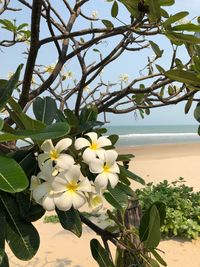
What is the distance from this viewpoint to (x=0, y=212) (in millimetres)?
555

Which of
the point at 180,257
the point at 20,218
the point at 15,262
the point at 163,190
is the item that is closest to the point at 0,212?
the point at 20,218

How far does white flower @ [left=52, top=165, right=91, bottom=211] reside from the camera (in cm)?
53

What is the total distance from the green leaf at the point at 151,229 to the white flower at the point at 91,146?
132 mm

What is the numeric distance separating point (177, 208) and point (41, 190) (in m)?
3.25

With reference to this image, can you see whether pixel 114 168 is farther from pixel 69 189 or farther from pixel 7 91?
pixel 7 91

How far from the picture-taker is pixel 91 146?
59cm

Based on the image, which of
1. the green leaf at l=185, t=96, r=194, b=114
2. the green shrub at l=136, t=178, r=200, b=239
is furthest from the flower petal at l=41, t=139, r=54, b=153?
the green shrub at l=136, t=178, r=200, b=239

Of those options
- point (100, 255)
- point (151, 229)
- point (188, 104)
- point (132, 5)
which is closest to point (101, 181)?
point (151, 229)

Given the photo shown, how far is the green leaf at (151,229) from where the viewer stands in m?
0.62

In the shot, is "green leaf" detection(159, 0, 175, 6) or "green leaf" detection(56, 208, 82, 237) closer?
"green leaf" detection(56, 208, 82, 237)

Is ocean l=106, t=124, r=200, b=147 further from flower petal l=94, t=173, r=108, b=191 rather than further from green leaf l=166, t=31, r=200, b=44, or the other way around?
flower petal l=94, t=173, r=108, b=191

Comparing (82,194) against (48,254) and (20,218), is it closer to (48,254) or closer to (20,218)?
(20,218)

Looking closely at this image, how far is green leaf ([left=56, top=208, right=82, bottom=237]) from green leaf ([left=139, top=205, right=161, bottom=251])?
12 cm

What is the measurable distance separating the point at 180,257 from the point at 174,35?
2.51 metres
